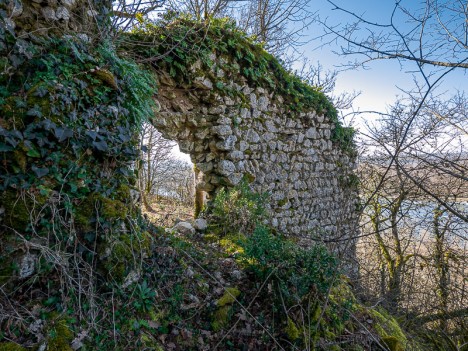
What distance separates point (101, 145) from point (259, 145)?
3060 mm

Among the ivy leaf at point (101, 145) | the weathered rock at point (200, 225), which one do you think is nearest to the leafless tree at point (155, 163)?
the weathered rock at point (200, 225)

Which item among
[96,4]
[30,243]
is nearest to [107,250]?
[30,243]

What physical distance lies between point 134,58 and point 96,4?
2.78 ft

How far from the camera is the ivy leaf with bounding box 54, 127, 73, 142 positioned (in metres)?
1.82

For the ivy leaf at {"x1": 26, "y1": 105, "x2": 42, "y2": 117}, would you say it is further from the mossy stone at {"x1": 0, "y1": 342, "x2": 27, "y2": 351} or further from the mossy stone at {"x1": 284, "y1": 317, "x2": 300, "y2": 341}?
the mossy stone at {"x1": 284, "y1": 317, "x2": 300, "y2": 341}

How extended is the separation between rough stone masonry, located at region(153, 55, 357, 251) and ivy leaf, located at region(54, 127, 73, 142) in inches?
78.5

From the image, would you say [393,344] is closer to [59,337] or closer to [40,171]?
[59,337]

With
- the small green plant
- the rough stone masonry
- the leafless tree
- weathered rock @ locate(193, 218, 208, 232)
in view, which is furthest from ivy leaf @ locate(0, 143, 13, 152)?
the leafless tree

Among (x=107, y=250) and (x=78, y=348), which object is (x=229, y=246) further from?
(x=78, y=348)

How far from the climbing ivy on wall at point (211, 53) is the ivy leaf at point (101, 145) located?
1536 mm

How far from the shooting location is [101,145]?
2031 millimetres

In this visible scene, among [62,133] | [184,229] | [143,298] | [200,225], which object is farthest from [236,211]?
[62,133]

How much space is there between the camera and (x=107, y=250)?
6.30ft

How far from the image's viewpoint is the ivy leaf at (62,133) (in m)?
1.82
